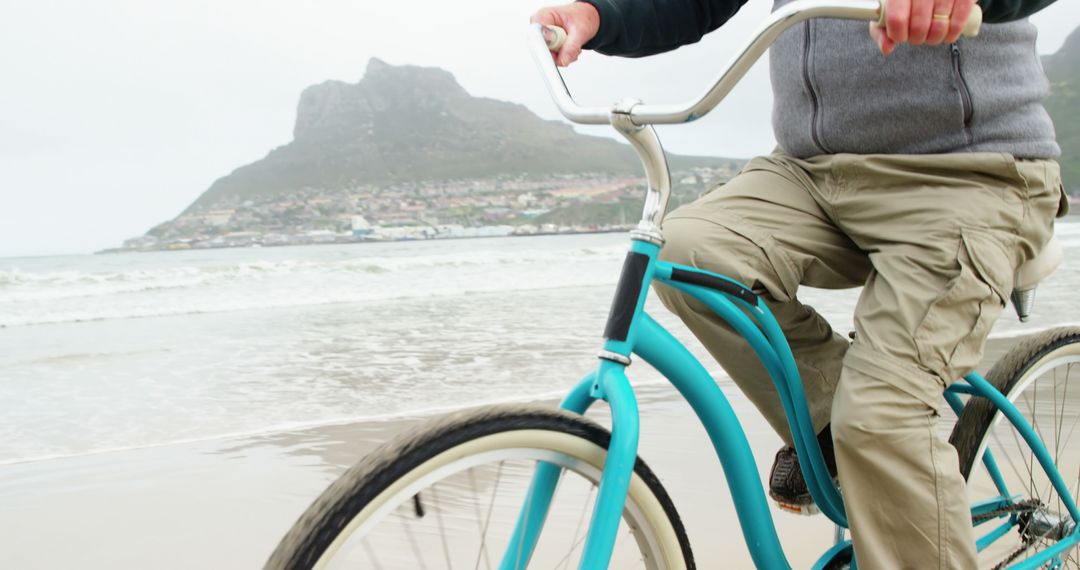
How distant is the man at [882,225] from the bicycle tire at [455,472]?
342 mm

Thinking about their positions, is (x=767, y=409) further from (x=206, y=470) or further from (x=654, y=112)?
(x=206, y=470)

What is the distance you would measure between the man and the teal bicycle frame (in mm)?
82

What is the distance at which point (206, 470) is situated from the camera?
334 centimetres

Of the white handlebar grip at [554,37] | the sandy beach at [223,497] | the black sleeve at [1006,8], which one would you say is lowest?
the sandy beach at [223,497]

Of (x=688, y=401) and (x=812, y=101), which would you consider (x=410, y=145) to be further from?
(x=688, y=401)

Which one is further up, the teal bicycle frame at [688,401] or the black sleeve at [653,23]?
the black sleeve at [653,23]

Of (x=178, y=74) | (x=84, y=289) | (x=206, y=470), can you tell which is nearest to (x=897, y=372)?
(x=206, y=470)

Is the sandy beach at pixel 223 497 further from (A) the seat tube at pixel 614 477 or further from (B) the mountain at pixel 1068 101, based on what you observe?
(B) the mountain at pixel 1068 101

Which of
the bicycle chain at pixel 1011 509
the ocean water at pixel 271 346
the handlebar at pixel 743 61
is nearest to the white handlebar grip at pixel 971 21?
the handlebar at pixel 743 61

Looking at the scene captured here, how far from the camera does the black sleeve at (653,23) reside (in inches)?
59.4

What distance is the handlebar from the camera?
0.98 m

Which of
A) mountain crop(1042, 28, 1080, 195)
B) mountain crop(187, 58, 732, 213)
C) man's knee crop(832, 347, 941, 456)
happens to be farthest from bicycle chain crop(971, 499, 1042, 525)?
mountain crop(187, 58, 732, 213)

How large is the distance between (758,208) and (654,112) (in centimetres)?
56

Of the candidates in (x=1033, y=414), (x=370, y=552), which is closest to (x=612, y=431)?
(x=370, y=552)
